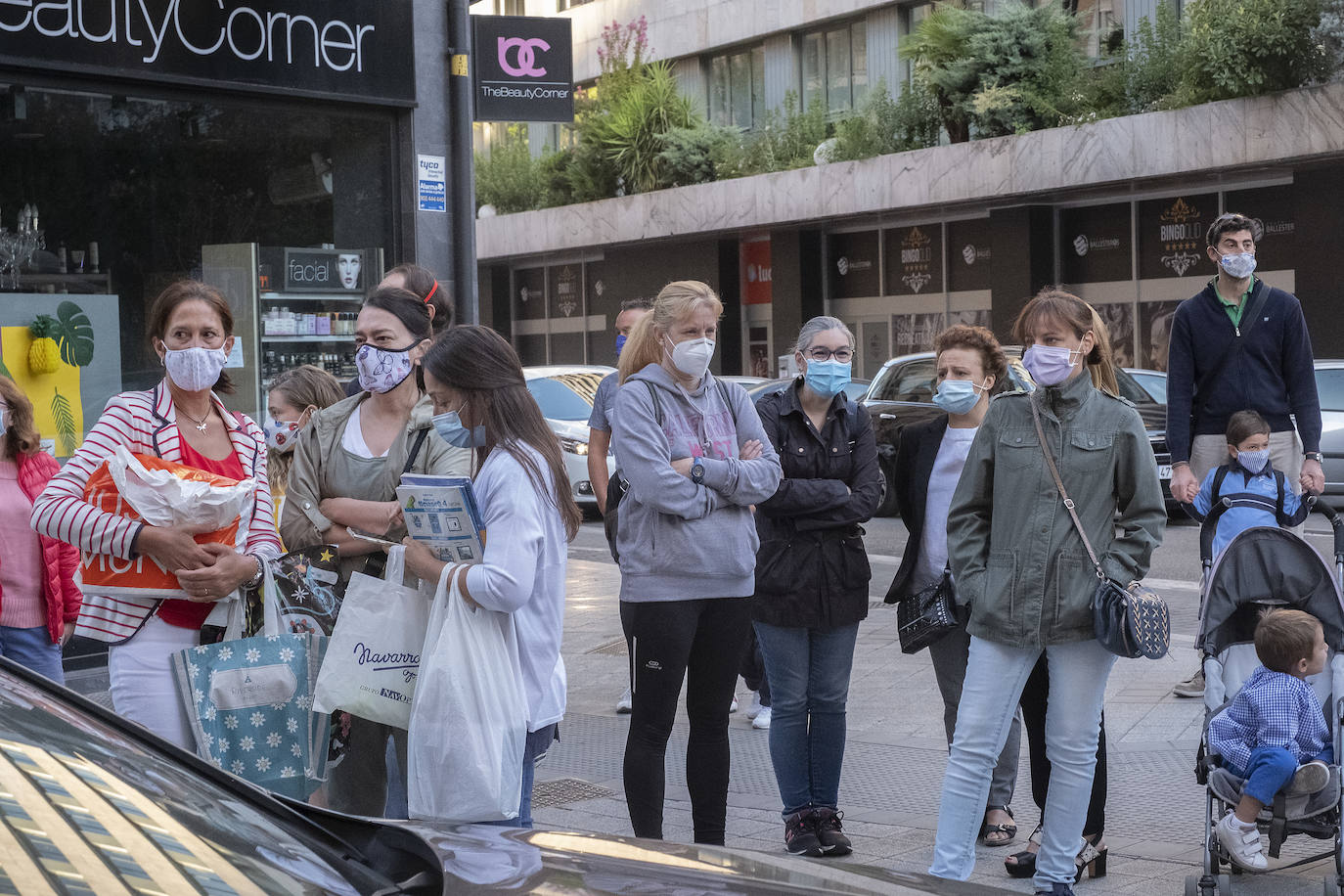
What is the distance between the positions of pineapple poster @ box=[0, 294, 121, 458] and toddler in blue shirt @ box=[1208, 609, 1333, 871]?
6.07 metres

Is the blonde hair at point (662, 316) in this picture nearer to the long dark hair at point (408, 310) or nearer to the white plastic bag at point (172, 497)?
the long dark hair at point (408, 310)

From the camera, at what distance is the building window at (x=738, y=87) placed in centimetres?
3212

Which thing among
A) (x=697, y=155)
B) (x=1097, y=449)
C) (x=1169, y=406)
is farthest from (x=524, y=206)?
(x=1097, y=449)

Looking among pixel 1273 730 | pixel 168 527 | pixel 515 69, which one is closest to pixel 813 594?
pixel 1273 730

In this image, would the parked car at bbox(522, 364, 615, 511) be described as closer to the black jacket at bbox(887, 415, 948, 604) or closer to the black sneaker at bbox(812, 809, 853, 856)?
the black jacket at bbox(887, 415, 948, 604)

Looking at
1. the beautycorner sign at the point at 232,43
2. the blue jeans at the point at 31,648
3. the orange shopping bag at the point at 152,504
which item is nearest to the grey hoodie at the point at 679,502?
the orange shopping bag at the point at 152,504

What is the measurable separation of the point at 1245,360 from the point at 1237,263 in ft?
1.54

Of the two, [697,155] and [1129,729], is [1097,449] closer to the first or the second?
[1129,729]

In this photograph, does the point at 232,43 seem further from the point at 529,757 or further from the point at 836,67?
the point at 836,67

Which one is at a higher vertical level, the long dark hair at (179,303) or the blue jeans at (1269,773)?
the long dark hair at (179,303)

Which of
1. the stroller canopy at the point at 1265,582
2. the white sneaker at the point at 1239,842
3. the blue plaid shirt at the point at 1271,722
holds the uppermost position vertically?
the stroller canopy at the point at 1265,582

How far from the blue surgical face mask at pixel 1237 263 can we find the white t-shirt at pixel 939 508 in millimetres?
1956

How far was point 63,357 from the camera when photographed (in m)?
8.30

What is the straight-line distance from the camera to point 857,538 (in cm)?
562
